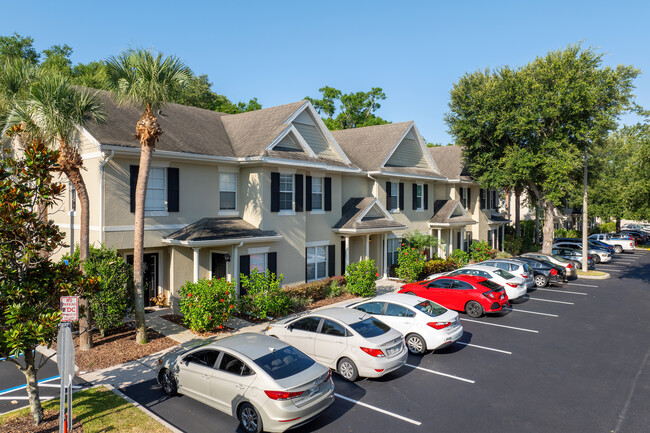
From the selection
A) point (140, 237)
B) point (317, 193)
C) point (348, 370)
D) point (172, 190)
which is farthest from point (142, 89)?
point (317, 193)

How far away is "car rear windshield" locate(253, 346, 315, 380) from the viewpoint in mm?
7883

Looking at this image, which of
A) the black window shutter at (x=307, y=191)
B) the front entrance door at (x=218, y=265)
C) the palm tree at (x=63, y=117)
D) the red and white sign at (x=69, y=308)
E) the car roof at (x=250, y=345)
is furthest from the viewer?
the black window shutter at (x=307, y=191)

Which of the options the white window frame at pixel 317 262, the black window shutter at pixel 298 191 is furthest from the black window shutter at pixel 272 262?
the black window shutter at pixel 298 191

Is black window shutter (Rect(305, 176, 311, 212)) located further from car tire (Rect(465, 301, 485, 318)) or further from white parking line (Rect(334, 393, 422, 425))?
white parking line (Rect(334, 393, 422, 425))

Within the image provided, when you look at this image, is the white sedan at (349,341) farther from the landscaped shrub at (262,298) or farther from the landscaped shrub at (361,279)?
the landscaped shrub at (361,279)

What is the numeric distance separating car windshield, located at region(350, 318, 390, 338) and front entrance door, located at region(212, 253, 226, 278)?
8565 mm

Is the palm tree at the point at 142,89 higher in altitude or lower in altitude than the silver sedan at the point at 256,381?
higher

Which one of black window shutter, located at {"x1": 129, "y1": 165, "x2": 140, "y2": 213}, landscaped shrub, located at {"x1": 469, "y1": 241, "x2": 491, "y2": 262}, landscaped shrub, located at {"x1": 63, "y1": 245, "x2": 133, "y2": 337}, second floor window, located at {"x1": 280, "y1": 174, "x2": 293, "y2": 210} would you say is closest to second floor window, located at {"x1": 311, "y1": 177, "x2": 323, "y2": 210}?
second floor window, located at {"x1": 280, "y1": 174, "x2": 293, "y2": 210}

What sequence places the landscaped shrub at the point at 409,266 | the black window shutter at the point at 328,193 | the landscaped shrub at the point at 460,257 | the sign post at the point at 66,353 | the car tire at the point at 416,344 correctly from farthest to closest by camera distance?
the landscaped shrub at the point at 460,257
the landscaped shrub at the point at 409,266
the black window shutter at the point at 328,193
the car tire at the point at 416,344
the sign post at the point at 66,353

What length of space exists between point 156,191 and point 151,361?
7.21 m

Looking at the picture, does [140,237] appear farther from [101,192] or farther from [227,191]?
[227,191]

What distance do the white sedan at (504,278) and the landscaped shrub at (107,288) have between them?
14.5m

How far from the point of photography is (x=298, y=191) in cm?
1984

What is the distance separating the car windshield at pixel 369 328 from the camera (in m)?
10.4
